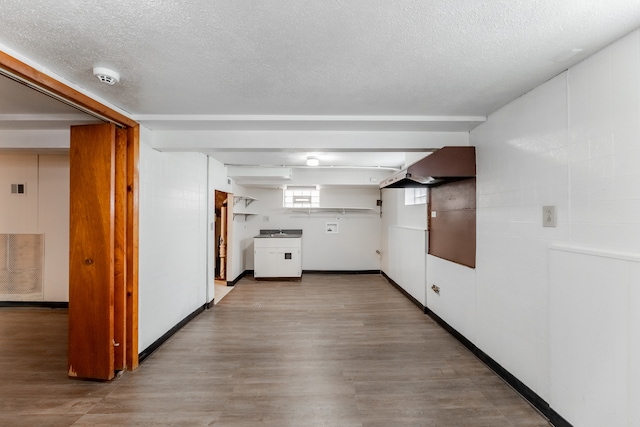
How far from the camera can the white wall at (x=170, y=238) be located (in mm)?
2705

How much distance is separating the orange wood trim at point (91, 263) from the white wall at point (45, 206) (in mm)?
2454

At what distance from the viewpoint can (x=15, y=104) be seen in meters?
2.27

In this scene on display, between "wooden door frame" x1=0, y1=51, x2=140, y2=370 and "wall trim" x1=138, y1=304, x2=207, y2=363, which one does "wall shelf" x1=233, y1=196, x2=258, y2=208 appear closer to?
"wall trim" x1=138, y1=304, x2=207, y2=363

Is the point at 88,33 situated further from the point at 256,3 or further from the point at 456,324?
the point at 456,324

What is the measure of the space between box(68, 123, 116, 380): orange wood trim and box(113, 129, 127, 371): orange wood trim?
0.07 metres

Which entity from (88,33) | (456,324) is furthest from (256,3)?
(456,324)

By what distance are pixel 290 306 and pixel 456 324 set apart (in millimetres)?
2264

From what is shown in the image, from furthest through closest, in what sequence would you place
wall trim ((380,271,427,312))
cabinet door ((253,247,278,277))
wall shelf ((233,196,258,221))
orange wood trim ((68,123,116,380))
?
Answer: cabinet door ((253,247,278,277)) < wall shelf ((233,196,258,221)) < wall trim ((380,271,427,312)) < orange wood trim ((68,123,116,380))

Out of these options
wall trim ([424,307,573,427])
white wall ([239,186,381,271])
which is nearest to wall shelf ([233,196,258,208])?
white wall ([239,186,381,271])

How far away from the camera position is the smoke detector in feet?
5.68

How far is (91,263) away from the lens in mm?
2336

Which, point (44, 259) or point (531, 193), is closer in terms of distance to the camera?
point (531, 193)

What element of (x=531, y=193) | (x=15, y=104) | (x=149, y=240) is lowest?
(x=149, y=240)

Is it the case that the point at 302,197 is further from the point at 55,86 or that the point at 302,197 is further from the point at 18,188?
the point at 55,86
